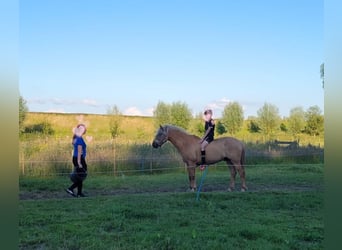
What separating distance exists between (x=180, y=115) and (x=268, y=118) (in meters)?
7.76

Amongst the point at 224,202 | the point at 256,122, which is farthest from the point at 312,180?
the point at 256,122

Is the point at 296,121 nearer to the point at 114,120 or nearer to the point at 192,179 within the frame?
the point at 114,120

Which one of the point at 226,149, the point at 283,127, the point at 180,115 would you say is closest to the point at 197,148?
the point at 226,149

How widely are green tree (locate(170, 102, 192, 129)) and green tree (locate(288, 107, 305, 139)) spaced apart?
8258mm

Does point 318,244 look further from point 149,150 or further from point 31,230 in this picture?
point 149,150

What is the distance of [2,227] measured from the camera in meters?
1.53

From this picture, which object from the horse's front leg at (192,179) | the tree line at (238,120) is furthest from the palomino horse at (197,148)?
the tree line at (238,120)

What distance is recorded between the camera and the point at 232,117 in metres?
26.6

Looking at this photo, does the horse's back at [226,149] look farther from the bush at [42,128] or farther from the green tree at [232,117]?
the bush at [42,128]

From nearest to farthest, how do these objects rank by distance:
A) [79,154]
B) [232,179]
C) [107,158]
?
[79,154] → [232,179] → [107,158]

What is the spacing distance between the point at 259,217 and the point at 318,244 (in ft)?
4.53

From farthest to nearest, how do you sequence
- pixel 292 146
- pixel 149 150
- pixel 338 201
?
pixel 292 146
pixel 149 150
pixel 338 201

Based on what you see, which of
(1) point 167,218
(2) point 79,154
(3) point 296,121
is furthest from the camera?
(3) point 296,121

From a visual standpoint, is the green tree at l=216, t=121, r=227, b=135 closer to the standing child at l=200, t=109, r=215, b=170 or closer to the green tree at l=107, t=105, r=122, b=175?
the green tree at l=107, t=105, r=122, b=175
